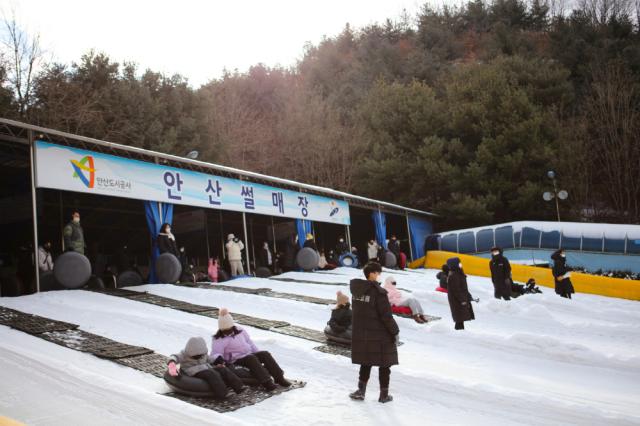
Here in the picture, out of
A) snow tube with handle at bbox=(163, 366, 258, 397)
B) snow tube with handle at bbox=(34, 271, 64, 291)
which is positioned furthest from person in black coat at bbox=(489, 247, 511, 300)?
snow tube with handle at bbox=(34, 271, 64, 291)

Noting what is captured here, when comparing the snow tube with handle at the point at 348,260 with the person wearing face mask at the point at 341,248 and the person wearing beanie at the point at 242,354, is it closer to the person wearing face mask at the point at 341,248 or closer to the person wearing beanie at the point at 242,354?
the person wearing face mask at the point at 341,248

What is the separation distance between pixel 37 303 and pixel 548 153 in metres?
29.8

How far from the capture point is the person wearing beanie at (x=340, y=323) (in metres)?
8.25

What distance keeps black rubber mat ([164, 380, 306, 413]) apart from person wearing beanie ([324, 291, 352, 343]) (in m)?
2.30

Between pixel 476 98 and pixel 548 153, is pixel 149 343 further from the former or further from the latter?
pixel 476 98

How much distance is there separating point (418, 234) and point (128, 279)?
66.3ft

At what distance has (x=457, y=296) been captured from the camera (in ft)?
31.5

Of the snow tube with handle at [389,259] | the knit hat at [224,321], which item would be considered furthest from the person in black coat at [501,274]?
the snow tube with handle at [389,259]

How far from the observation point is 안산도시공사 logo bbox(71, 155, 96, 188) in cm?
1212

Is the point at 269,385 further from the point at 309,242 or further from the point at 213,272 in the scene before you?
the point at 309,242

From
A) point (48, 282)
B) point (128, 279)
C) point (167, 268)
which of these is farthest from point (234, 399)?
point (128, 279)

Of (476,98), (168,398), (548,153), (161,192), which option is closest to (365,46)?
(476,98)

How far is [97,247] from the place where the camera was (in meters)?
20.9

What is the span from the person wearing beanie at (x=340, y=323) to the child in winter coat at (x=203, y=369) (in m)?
2.72
